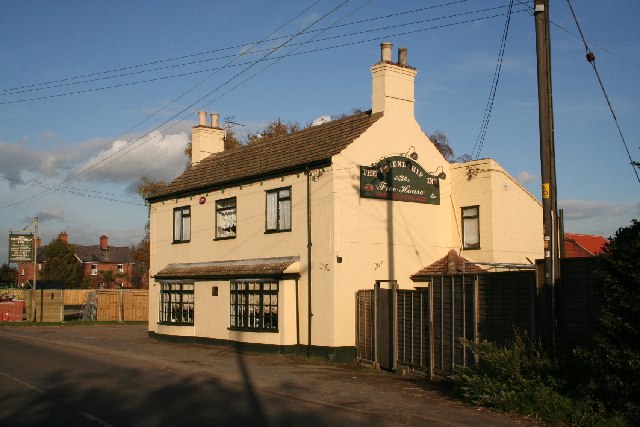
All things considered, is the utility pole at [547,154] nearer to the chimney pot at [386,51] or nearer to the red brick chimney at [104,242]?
the chimney pot at [386,51]

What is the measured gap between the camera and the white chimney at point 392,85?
74.4ft

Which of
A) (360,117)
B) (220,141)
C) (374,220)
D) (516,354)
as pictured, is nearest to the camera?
(516,354)

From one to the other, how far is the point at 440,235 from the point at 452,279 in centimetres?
837

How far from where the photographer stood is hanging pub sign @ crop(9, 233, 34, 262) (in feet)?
162

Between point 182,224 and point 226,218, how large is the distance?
3.66m

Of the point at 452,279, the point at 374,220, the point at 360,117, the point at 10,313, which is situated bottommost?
the point at 10,313

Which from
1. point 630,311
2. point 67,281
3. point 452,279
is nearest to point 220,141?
point 452,279

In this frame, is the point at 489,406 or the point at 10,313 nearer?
the point at 489,406

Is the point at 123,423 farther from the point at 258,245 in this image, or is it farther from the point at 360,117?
the point at 360,117

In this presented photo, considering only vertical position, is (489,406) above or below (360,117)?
below

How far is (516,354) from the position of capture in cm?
1176

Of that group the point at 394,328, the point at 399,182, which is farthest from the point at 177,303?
the point at 394,328

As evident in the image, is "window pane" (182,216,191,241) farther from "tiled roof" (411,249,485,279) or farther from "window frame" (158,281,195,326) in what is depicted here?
"tiled roof" (411,249,485,279)

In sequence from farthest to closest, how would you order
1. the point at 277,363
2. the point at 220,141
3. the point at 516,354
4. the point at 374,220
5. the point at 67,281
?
the point at 67,281 → the point at 220,141 → the point at 374,220 → the point at 277,363 → the point at 516,354
